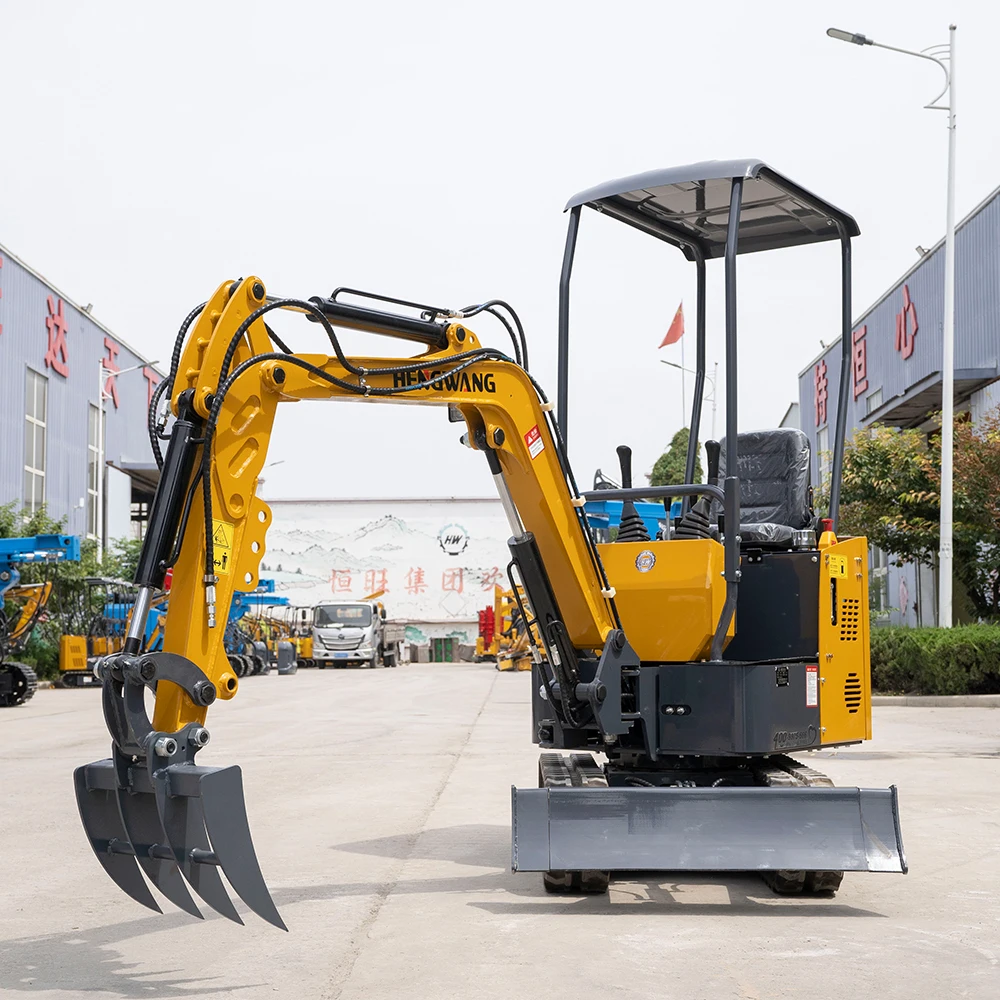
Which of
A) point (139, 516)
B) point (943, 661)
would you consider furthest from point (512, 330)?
point (139, 516)

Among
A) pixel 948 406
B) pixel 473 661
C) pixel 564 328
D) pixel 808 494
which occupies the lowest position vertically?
pixel 473 661

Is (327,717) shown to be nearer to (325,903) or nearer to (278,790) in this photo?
(278,790)

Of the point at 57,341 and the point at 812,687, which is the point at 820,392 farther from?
the point at 812,687

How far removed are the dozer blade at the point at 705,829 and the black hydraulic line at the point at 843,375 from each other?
5.95ft

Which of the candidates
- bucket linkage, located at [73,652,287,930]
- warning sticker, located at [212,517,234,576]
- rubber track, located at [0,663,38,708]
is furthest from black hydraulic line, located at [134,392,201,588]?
rubber track, located at [0,663,38,708]

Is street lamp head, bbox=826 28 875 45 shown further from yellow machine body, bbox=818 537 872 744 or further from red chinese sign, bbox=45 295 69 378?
red chinese sign, bbox=45 295 69 378

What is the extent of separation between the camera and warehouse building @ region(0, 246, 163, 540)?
4041cm

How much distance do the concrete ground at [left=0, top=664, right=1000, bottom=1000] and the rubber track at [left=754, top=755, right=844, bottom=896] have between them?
0.31 ft

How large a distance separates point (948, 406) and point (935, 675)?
15.6 ft

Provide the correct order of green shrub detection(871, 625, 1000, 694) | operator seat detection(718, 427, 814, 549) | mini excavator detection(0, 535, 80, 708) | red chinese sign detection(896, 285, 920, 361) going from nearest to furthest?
operator seat detection(718, 427, 814, 549), green shrub detection(871, 625, 1000, 694), mini excavator detection(0, 535, 80, 708), red chinese sign detection(896, 285, 920, 361)

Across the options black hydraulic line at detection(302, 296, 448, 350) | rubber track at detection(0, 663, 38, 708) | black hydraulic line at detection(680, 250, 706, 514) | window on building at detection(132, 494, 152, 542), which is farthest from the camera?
window on building at detection(132, 494, 152, 542)

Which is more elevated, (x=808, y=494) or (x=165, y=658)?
(x=808, y=494)

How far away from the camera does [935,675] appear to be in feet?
77.3

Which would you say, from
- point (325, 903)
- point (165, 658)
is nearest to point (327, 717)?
point (325, 903)
